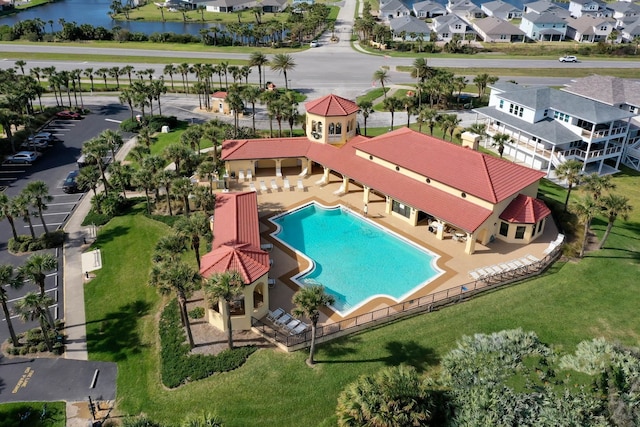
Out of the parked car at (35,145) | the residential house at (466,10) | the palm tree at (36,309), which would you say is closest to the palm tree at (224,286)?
the palm tree at (36,309)

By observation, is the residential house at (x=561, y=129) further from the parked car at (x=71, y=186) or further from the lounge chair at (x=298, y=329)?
the parked car at (x=71, y=186)

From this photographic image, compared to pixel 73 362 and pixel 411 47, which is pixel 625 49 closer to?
pixel 411 47

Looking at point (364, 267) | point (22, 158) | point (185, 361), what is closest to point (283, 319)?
point (185, 361)

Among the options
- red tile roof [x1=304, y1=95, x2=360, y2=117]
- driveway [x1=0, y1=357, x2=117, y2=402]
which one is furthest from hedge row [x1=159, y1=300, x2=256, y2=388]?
red tile roof [x1=304, y1=95, x2=360, y2=117]

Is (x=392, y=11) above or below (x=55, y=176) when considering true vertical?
above

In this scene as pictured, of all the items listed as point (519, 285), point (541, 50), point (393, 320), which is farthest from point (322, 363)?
point (541, 50)

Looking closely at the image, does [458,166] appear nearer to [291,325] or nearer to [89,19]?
[291,325]
